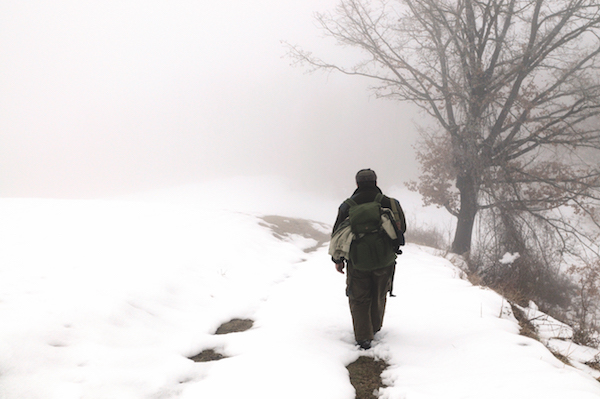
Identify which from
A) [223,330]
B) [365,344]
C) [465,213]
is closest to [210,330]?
[223,330]

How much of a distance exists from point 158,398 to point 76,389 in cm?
63

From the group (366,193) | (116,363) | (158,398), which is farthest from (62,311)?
(366,193)

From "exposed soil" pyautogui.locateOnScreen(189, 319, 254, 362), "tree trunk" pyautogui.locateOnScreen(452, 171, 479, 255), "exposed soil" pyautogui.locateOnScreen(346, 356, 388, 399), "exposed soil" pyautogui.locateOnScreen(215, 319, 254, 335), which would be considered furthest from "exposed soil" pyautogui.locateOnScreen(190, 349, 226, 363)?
"tree trunk" pyautogui.locateOnScreen(452, 171, 479, 255)

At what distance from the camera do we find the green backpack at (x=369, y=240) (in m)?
3.42

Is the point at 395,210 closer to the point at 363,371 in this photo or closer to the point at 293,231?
the point at 363,371

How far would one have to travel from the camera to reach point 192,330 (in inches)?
160

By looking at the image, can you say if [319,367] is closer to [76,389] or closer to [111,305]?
[76,389]

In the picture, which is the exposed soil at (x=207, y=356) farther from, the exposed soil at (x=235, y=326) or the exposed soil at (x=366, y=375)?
the exposed soil at (x=366, y=375)

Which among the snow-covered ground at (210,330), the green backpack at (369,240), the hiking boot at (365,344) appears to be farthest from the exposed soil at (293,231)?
the green backpack at (369,240)

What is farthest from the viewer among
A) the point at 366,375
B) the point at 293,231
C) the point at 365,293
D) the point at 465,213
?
the point at 293,231

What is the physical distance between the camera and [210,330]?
4180mm

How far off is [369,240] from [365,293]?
67 centimetres

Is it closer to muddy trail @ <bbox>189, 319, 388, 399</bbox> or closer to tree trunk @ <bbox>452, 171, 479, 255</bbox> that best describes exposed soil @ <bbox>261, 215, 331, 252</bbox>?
tree trunk @ <bbox>452, 171, 479, 255</bbox>

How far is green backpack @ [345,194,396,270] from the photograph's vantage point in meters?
3.42
